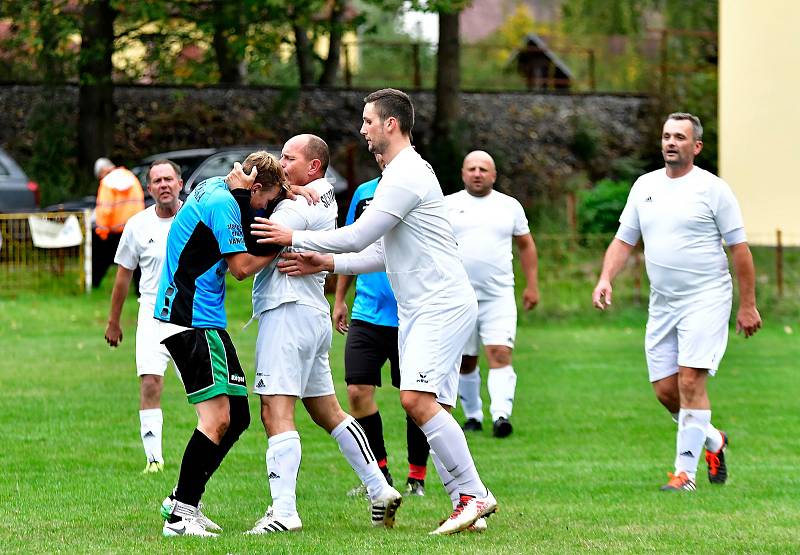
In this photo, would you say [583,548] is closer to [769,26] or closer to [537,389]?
[537,389]

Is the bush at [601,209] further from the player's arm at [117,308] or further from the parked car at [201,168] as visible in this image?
the player's arm at [117,308]

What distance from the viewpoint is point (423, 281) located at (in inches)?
293

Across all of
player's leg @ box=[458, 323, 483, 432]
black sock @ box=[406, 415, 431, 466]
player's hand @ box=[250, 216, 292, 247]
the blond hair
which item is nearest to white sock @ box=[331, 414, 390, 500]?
player's hand @ box=[250, 216, 292, 247]

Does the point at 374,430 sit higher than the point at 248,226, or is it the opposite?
the point at 248,226

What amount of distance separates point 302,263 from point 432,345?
739 mm

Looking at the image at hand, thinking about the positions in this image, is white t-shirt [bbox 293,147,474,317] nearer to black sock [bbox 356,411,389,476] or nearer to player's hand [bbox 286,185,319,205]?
player's hand [bbox 286,185,319,205]

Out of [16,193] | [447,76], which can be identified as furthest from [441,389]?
[447,76]

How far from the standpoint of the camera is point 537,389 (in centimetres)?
1502

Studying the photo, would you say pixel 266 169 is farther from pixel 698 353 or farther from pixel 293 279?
pixel 698 353

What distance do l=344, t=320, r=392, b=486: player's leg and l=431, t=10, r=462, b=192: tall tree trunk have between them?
20.2 meters

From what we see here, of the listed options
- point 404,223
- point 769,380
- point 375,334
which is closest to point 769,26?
point 769,380

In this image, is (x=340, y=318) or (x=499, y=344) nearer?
(x=340, y=318)

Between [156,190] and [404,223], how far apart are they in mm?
2923

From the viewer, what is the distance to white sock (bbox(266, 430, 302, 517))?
24.5 ft
